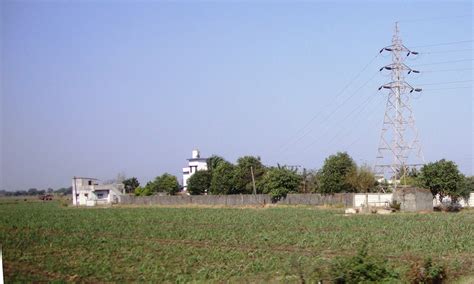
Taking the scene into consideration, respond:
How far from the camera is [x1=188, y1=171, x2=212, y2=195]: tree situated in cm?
9588

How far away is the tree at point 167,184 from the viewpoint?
105 meters

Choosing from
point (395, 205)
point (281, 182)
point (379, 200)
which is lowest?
point (395, 205)

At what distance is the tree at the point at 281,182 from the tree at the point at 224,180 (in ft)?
45.8

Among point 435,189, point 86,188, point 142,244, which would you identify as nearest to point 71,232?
point 142,244

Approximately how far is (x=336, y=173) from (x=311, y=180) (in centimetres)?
1398

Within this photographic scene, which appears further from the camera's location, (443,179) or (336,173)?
(336,173)

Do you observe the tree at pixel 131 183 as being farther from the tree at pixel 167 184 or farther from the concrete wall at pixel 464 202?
the concrete wall at pixel 464 202

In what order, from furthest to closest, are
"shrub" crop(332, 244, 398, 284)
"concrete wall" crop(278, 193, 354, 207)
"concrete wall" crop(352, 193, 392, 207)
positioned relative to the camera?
"concrete wall" crop(278, 193, 354, 207) → "concrete wall" crop(352, 193, 392, 207) → "shrub" crop(332, 244, 398, 284)

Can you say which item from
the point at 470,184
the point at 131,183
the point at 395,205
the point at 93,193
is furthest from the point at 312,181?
the point at 131,183

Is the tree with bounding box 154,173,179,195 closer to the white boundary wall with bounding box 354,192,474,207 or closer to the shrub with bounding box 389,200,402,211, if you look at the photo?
the white boundary wall with bounding box 354,192,474,207

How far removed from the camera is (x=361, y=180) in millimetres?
68438

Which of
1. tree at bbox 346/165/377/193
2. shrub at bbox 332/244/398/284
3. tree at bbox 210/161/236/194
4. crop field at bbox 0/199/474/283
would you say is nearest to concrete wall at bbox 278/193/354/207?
tree at bbox 346/165/377/193

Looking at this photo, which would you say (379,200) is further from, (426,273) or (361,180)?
(426,273)

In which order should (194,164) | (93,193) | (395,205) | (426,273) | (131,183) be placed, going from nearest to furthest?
1. (426,273)
2. (395,205)
3. (93,193)
4. (131,183)
5. (194,164)
